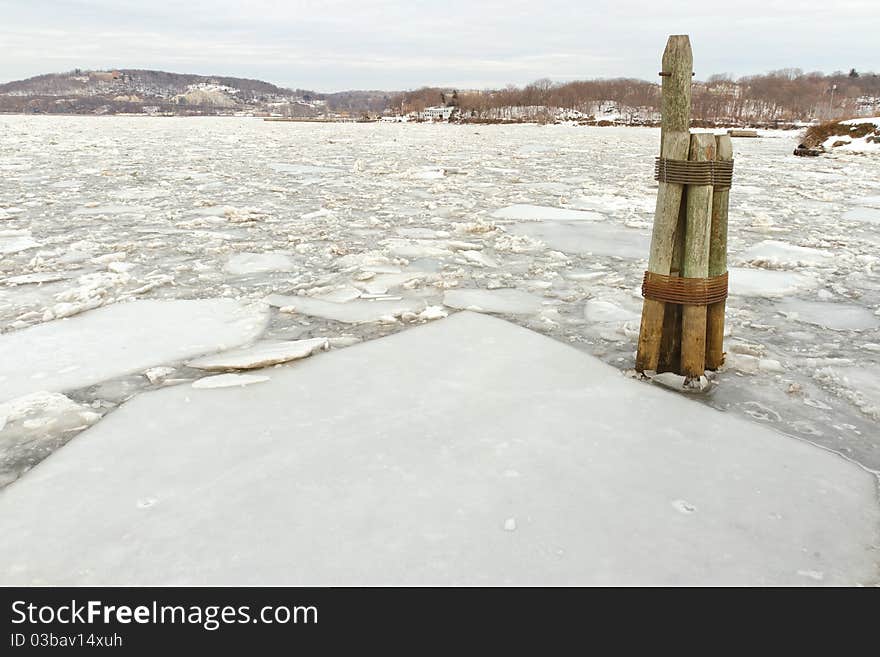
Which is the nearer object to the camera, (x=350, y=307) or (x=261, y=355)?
(x=261, y=355)

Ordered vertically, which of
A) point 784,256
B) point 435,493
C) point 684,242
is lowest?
point 435,493

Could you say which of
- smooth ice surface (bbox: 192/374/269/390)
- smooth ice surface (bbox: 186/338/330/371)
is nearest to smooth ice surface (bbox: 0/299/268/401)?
smooth ice surface (bbox: 186/338/330/371)

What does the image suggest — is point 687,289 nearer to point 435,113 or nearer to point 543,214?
point 543,214

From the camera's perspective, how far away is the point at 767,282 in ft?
16.7

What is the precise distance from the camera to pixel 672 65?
2980 mm

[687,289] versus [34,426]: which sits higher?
[687,289]

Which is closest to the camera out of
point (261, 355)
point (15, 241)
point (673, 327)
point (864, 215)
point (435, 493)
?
point (435, 493)

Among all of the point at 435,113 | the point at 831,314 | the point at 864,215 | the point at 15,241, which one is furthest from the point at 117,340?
the point at 435,113

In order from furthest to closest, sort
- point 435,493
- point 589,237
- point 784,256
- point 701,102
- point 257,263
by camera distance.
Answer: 1. point 701,102
2. point 589,237
3. point 784,256
4. point 257,263
5. point 435,493

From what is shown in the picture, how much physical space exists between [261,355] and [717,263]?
8.67ft

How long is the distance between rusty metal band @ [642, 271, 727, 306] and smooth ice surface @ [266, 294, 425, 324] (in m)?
1.81
